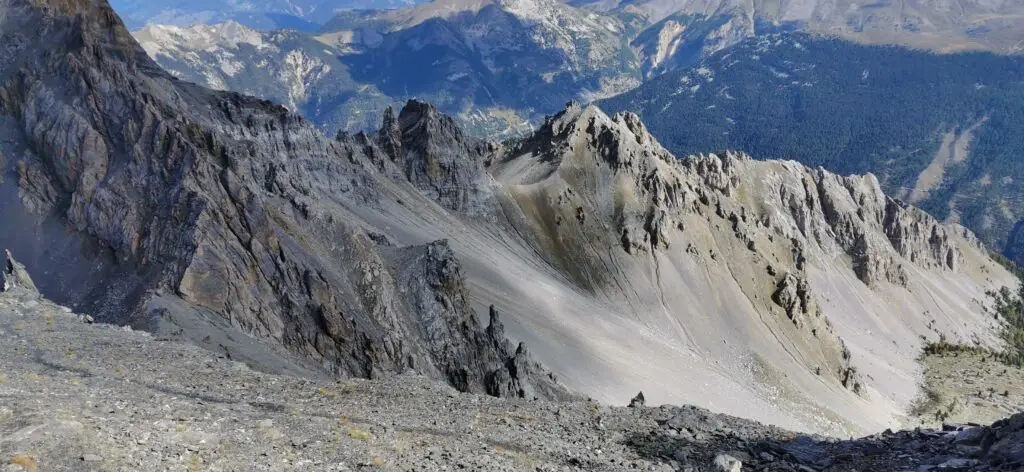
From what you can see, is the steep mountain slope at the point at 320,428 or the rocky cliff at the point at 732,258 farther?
the rocky cliff at the point at 732,258

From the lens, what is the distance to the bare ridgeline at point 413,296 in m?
21.1

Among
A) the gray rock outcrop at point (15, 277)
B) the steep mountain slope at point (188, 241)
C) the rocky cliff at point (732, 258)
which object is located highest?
the rocky cliff at point (732, 258)

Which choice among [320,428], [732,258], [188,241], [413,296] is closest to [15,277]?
[188,241]

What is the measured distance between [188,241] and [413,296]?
2138cm

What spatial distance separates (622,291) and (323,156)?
152 feet

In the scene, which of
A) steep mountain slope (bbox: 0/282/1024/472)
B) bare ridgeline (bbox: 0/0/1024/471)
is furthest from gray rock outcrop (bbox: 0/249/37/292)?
steep mountain slope (bbox: 0/282/1024/472)

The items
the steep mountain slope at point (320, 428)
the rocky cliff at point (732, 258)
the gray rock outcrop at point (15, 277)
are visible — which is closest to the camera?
the steep mountain slope at point (320, 428)

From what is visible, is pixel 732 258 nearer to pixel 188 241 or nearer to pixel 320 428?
pixel 188 241

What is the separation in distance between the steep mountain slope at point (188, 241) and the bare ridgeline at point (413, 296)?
218mm

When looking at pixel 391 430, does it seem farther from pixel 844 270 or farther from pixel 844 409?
pixel 844 270

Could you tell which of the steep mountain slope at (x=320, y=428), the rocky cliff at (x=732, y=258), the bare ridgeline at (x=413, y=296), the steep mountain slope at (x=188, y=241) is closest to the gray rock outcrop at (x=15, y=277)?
the bare ridgeline at (x=413, y=296)

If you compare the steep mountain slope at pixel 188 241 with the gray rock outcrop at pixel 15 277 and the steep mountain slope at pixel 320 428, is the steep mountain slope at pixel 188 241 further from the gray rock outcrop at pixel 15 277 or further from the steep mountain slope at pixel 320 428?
the steep mountain slope at pixel 320 428

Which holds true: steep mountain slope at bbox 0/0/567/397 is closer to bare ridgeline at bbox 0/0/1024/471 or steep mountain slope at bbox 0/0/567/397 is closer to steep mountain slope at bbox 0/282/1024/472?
bare ridgeline at bbox 0/0/1024/471

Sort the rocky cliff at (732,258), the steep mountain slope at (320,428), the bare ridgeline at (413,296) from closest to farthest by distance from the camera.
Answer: the steep mountain slope at (320,428) < the bare ridgeline at (413,296) < the rocky cliff at (732,258)
